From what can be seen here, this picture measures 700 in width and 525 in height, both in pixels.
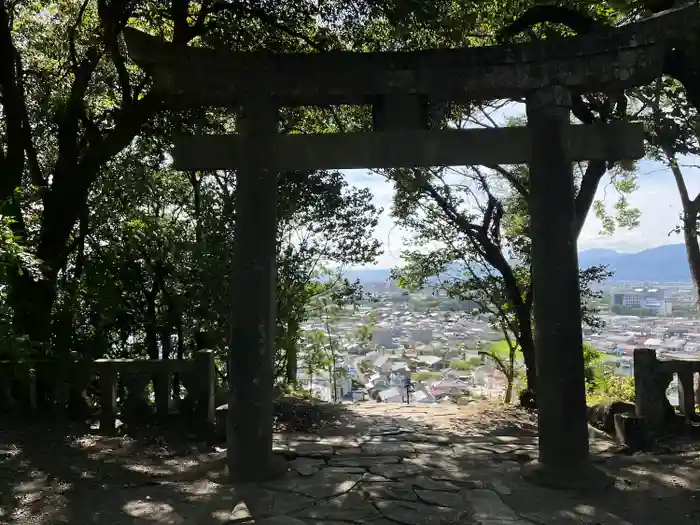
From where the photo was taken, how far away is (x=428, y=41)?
8695 mm

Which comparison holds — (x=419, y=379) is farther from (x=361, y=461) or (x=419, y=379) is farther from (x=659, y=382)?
(x=361, y=461)

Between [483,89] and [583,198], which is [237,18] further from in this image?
[583,198]

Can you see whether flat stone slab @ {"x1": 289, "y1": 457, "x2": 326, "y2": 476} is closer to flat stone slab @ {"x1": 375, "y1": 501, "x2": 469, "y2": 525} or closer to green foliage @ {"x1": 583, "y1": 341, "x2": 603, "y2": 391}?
flat stone slab @ {"x1": 375, "y1": 501, "x2": 469, "y2": 525}

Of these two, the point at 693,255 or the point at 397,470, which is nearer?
the point at 397,470

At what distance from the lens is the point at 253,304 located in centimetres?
502

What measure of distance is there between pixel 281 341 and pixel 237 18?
5.48 meters

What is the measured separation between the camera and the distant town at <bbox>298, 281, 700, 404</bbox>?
1286cm

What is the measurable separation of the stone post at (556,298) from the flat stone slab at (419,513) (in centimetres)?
109

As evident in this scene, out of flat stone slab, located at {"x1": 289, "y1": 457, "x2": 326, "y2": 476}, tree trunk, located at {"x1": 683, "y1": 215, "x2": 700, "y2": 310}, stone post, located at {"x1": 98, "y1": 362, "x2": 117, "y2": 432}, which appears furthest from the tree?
tree trunk, located at {"x1": 683, "y1": 215, "x2": 700, "y2": 310}

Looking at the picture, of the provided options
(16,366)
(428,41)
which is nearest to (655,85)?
(428,41)

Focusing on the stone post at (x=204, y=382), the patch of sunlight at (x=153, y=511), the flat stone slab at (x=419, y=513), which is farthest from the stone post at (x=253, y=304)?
the stone post at (x=204, y=382)

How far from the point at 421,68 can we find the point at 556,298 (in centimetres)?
241

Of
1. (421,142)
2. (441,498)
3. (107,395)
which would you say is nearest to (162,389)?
(107,395)

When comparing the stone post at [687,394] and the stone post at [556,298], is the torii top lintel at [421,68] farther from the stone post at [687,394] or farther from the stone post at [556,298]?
the stone post at [687,394]
